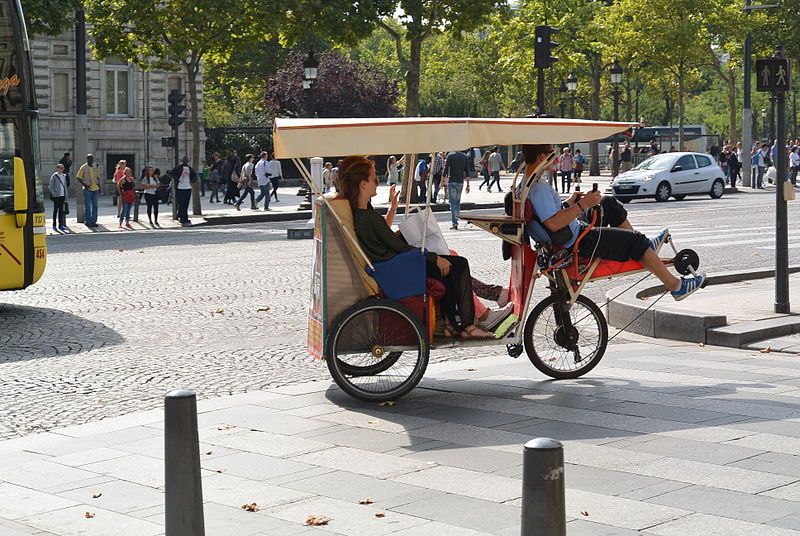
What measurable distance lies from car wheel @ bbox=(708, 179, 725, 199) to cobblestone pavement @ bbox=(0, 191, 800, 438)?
48.1ft

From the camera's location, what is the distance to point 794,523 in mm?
5355

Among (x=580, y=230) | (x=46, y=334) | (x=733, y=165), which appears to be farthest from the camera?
(x=733, y=165)

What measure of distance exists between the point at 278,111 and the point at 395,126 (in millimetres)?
54388

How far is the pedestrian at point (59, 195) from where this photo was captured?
2772cm

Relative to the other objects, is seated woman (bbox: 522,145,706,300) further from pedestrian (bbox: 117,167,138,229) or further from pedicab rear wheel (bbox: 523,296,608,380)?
pedestrian (bbox: 117,167,138,229)

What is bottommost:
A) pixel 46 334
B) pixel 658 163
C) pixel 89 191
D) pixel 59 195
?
pixel 46 334

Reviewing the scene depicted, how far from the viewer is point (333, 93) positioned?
60344mm

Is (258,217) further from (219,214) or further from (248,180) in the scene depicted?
(248,180)

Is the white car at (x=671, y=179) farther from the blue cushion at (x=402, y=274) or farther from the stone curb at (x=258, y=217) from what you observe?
the blue cushion at (x=402, y=274)

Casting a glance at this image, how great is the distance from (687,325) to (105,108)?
3912 centimetres

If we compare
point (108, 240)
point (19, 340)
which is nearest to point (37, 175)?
point (19, 340)

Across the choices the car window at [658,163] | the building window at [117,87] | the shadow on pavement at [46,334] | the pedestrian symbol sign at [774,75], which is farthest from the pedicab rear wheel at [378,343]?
the building window at [117,87]

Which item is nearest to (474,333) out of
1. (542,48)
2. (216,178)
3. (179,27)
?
(542,48)

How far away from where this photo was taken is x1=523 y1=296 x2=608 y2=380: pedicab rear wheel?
29.4ft
